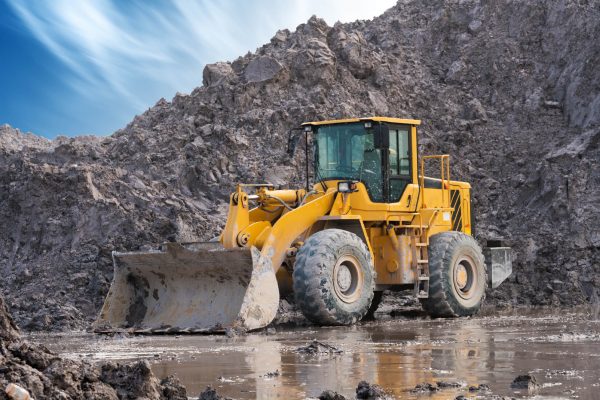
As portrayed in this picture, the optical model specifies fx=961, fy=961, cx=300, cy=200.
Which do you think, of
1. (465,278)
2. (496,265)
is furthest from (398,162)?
(496,265)

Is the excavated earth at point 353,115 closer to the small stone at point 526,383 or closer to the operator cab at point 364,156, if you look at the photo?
the operator cab at point 364,156

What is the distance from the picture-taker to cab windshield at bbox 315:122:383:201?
13.9 meters

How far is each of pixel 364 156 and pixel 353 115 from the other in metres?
9.66

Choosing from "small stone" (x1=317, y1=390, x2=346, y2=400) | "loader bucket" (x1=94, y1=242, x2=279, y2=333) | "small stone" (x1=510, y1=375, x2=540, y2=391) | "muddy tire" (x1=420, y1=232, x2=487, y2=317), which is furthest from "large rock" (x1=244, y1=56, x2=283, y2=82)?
"small stone" (x1=317, y1=390, x2=346, y2=400)

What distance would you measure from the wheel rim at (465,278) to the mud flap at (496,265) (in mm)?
985

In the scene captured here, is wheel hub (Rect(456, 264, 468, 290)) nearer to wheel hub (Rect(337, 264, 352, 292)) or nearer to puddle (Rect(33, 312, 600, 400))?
puddle (Rect(33, 312, 600, 400))

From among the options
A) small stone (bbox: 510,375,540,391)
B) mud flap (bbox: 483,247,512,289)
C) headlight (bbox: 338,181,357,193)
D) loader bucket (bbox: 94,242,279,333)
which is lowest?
small stone (bbox: 510,375,540,391)

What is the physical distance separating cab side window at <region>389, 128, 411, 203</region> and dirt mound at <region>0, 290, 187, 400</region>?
8.76 m

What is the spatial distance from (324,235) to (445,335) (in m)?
2.55

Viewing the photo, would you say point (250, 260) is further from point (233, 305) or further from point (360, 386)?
point (360, 386)

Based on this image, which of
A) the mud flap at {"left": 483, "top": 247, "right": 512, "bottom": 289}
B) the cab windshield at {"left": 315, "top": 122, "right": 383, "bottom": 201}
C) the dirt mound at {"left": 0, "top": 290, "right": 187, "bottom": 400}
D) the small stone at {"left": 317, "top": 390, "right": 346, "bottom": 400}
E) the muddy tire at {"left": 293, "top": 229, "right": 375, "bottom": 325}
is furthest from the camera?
the mud flap at {"left": 483, "top": 247, "right": 512, "bottom": 289}

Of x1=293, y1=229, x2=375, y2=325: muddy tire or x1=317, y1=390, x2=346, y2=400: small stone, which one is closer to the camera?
x1=317, y1=390, x2=346, y2=400: small stone

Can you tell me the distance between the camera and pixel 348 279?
507 inches

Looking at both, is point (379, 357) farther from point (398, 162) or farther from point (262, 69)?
point (262, 69)
